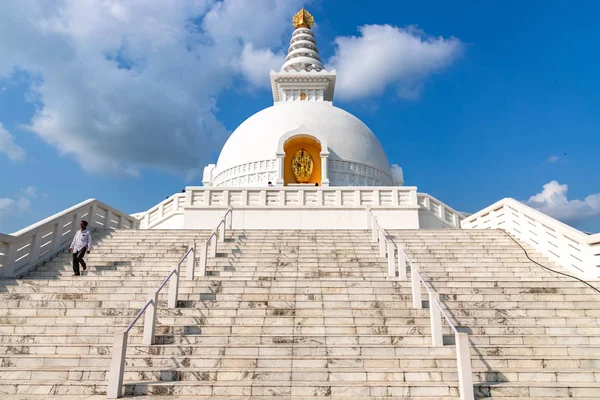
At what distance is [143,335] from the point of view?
7.02 meters

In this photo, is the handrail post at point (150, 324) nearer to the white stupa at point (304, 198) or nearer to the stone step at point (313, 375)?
the stone step at point (313, 375)

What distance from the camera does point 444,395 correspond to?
568cm

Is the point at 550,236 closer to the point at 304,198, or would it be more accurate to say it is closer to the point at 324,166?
the point at 304,198

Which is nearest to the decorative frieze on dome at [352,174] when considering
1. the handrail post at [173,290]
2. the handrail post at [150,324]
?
the handrail post at [173,290]

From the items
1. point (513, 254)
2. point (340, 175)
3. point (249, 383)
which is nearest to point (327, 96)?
point (340, 175)

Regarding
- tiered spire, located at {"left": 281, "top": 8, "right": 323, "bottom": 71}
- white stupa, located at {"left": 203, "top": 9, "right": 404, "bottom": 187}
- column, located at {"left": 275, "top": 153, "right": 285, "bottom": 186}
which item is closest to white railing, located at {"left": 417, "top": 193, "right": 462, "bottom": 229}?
white stupa, located at {"left": 203, "top": 9, "right": 404, "bottom": 187}

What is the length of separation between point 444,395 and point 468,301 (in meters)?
3.19

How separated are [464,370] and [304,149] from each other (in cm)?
2246

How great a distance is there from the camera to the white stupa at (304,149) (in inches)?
1020

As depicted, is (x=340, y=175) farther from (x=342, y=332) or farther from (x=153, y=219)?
(x=342, y=332)

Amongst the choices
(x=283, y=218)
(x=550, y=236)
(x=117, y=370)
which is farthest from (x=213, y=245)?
(x=550, y=236)

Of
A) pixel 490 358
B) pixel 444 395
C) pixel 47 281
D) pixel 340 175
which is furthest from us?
pixel 340 175

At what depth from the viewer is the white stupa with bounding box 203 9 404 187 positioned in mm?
25906

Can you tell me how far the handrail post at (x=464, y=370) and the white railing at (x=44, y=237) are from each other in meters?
10.4
